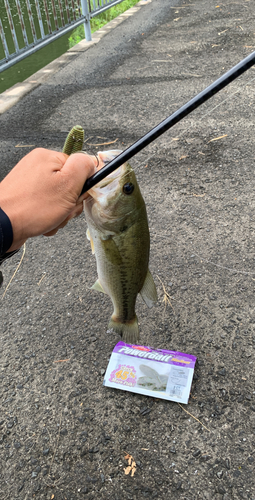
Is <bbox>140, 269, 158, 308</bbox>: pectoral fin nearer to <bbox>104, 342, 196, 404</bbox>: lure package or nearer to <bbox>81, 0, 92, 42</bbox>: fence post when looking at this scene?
<bbox>104, 342, 196, 404</bbox>: lure package

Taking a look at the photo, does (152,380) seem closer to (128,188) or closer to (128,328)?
(128,328)

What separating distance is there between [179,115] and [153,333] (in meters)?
1.64

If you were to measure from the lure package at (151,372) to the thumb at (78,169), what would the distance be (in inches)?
52.2

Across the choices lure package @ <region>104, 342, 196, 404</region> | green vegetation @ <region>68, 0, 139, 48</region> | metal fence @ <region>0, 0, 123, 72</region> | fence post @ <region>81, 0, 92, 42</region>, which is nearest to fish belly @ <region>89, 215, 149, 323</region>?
lure package @ <region>104, 342, 196, 404</region>

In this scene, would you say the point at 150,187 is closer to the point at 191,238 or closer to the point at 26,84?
the point at 191,238

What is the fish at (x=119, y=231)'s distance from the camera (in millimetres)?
1729

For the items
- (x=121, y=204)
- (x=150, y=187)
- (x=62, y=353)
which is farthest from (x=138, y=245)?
(x=150, y=187)

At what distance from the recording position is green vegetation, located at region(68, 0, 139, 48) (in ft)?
34.9

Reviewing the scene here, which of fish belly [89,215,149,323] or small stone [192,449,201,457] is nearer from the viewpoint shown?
fish belly [89,215,149,323]

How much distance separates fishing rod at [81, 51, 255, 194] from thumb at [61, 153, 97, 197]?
0.10 ft

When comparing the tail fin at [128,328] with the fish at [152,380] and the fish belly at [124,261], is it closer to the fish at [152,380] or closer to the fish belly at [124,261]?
the fish belly at [124,261]

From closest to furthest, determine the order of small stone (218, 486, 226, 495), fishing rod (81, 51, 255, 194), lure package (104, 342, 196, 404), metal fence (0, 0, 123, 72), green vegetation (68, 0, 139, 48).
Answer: fishing rod (81, 51, 255, 194)
small stone (218, 486, 226, 495)
lure package (104, 342, 196, 404)
metal fence (0, 0, 123, 72)
green vegetation (68, 0, 139, 48)

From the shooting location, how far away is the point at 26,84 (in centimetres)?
670

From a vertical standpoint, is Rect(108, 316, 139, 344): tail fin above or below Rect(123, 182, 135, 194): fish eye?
below
